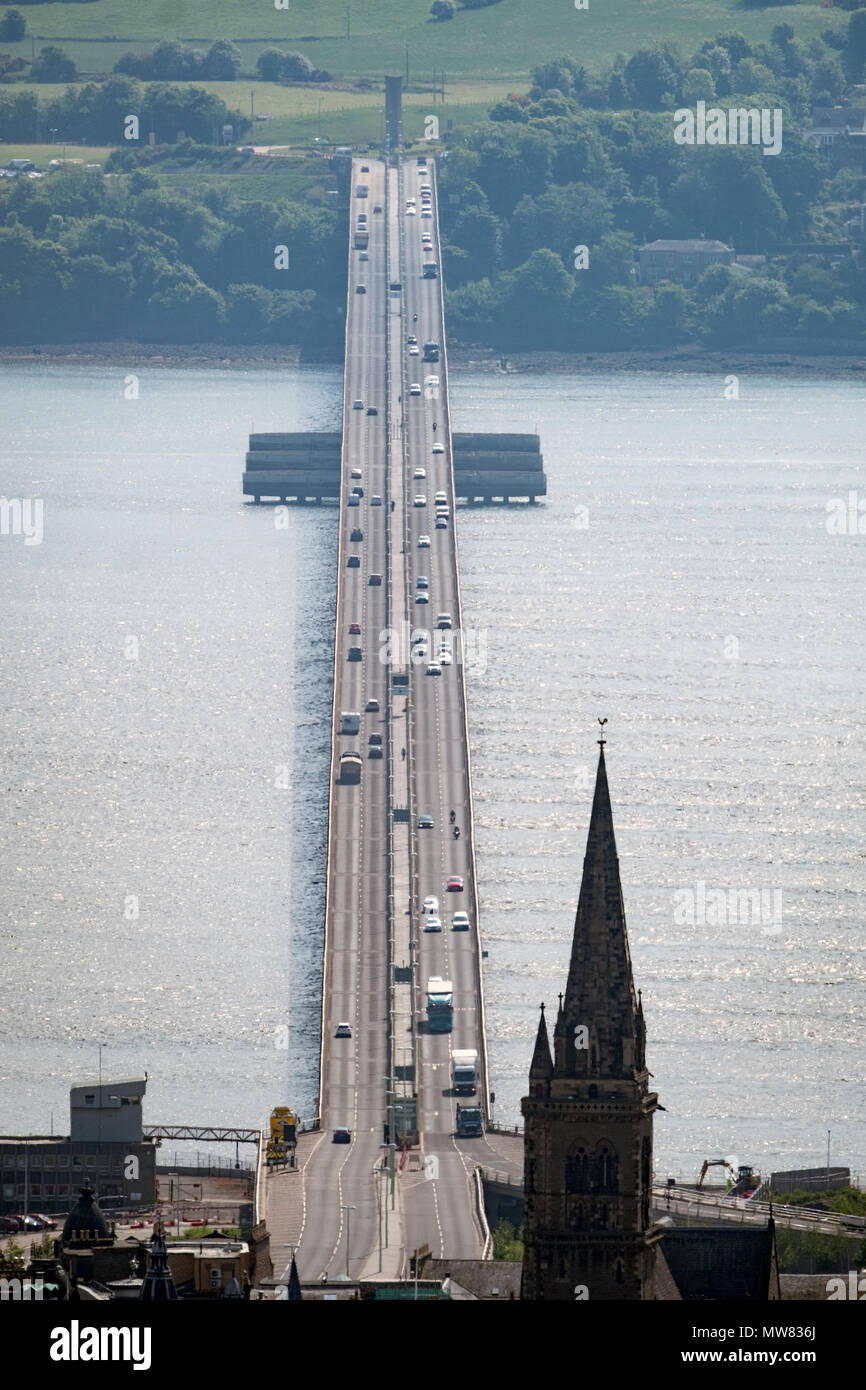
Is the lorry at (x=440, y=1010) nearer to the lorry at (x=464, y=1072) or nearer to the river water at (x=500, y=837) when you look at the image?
the river water at (x=500, y=837)

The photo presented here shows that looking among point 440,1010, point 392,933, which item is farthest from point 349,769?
point 440,1010

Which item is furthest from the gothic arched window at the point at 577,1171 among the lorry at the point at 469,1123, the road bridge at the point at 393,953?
the lorry at the point at 469,1123

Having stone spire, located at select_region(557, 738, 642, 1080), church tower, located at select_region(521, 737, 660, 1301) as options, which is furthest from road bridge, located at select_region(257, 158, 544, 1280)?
stone spire, located at select_region(557, 738, 642, 1080)

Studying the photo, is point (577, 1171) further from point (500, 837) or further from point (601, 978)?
point (500, 837)

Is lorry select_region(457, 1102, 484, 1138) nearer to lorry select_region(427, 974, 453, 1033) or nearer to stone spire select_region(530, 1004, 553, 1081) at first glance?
lorry select_region(427, 974, 453, 1033)

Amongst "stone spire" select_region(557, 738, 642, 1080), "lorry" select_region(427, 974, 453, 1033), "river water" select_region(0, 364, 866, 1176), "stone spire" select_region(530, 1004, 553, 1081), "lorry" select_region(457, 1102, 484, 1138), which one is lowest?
"lorry" select_region(457, 1102, 484, 1138)

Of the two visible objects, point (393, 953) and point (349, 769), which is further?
point (349, 769)

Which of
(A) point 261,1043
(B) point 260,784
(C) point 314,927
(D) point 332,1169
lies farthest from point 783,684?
(D) point 332,1169
